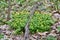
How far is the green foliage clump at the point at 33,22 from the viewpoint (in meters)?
5.88

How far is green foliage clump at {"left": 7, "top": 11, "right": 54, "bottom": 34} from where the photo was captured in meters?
5.88

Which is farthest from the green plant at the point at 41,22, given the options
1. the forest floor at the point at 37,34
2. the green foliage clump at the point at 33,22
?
the forest floor at the point at 37,34

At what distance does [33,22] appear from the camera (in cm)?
598

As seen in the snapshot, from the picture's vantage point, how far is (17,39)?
218 inches

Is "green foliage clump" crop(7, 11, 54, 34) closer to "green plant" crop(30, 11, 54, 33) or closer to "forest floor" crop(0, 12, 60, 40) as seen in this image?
"green plant" crop(30, 11, 54, 33)

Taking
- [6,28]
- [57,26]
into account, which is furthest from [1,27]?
[57,26]

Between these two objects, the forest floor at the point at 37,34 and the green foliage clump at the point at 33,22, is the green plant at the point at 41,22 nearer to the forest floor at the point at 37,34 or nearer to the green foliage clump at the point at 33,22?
the green foliage clump at the point at 33,22

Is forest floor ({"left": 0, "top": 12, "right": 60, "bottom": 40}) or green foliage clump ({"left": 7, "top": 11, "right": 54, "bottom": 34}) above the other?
green foliage clump ({"left": 7, "top": 11, "right": 54, "bottom": 34})

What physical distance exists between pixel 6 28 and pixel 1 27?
0.53ft

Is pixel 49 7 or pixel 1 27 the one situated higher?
pixel 49 7

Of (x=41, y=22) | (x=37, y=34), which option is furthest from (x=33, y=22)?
(x=37, y=34)

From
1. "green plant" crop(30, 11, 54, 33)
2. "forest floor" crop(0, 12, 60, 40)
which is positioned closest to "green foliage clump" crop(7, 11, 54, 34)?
"green plant" crop(30, 11, 54, 33)

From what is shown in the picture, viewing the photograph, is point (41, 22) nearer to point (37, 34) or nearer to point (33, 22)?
point (33, 22)

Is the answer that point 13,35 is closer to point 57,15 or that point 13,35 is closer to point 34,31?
point 34,31
